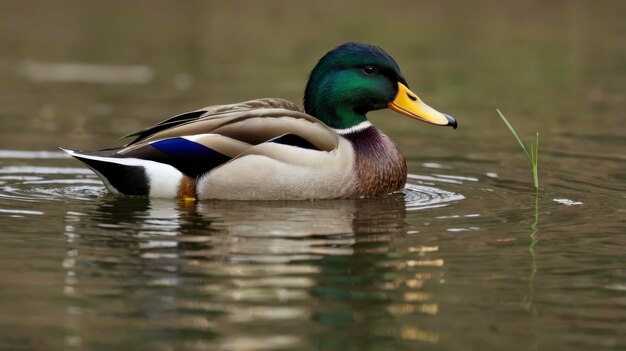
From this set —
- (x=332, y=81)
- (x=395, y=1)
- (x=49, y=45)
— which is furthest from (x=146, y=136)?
(x=395, y=1)

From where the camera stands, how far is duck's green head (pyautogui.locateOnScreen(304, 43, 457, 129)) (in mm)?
10133

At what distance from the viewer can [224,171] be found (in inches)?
372

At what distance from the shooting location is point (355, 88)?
10.2m

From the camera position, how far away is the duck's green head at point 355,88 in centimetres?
1013

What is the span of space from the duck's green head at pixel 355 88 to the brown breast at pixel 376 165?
232 millimetres

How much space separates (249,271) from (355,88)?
351cm

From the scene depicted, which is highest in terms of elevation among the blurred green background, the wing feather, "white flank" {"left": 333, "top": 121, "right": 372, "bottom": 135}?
the blurred green background

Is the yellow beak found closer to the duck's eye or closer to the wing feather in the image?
the duck's eye

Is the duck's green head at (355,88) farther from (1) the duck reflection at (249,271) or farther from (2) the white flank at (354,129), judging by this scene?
(1) the duck reflection at (249,271)

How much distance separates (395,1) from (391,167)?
1761 cm

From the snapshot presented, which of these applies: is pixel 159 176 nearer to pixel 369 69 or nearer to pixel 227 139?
pixel 227 139

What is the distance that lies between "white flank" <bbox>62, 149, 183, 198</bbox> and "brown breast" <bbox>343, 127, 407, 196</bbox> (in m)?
1.38

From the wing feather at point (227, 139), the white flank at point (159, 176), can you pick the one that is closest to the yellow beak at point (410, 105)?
the wing feather at point (227, 139)

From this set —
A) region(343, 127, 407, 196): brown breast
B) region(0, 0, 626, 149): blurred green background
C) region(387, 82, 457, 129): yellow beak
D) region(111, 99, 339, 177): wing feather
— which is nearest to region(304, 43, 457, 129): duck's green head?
region(387, 82, 457, 129): yellow beak
